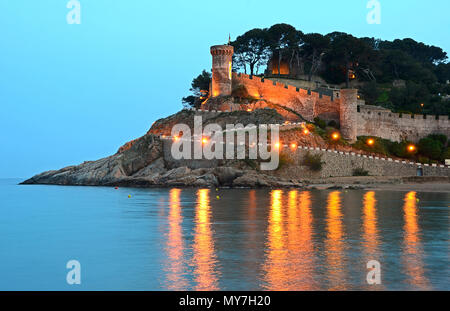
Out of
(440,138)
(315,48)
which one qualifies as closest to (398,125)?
(440,138)

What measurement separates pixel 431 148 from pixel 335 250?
37996 mm

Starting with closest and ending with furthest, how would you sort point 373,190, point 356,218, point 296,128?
point 356,218, point 373,190, point 296,128

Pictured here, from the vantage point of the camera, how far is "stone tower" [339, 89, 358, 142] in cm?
4634

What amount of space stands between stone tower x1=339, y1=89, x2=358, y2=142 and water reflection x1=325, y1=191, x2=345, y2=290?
88.8 feet

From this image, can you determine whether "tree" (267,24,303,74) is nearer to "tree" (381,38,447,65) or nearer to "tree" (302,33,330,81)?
"tree" (302,33,330,81)

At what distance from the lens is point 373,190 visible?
35688mm

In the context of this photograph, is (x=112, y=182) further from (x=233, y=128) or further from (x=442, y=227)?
(x=442, y=227)

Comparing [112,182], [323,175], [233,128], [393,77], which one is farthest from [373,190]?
[393,77]

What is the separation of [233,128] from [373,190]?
546 inches

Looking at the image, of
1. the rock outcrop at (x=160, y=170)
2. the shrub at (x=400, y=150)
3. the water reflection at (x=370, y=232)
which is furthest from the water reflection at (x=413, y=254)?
the shrub at (x=400, y=150)

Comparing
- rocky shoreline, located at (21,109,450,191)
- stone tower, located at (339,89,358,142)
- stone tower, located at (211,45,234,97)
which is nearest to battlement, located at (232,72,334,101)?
stone tower, located at (211,45,234,97)

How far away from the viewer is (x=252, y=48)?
62531 mm

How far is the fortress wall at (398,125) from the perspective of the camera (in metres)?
47.9
